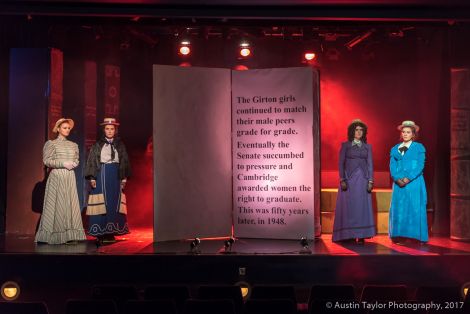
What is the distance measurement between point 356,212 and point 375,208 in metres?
1.18

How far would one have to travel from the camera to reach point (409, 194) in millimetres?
7684

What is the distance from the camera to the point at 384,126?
9.98m

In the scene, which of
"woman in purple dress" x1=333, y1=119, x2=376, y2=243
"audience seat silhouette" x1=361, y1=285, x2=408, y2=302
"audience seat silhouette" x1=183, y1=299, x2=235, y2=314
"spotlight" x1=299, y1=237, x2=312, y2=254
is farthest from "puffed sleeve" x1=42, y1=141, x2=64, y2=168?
"audience seat silhouette" x1=361, y1=285, x2=408, y2=302

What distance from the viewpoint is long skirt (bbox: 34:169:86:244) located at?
762 cm

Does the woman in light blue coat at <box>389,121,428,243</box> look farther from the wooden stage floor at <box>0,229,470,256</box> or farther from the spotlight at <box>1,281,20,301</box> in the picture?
the spotlight at <box>1,281,20,301</box>

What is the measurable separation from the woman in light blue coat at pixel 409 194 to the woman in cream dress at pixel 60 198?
392cm

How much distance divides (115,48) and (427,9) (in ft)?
17.0

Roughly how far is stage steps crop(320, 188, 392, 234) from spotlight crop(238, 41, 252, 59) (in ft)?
8.19

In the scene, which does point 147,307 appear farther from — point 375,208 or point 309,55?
point 309,55

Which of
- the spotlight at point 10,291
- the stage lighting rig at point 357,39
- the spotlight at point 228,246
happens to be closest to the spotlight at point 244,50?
the stage lighting rig at point 357,39

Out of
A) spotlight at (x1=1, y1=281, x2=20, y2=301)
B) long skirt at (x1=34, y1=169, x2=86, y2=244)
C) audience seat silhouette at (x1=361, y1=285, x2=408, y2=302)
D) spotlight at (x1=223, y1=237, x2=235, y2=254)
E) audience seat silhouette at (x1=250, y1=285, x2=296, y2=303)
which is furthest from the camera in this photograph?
long skirt at (x1=34, y1=169, x2=86, y2=244)

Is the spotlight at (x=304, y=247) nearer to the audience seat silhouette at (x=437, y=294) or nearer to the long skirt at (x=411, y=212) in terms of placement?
the long skirt at (x=411, y=212)

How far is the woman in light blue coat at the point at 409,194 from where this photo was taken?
7.64 meters

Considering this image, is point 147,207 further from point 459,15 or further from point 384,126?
point 459,15
